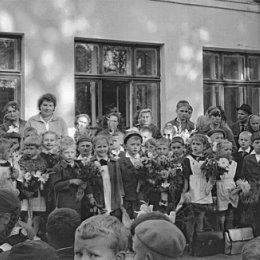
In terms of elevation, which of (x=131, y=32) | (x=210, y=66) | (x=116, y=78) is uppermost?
(x=131, y=32)

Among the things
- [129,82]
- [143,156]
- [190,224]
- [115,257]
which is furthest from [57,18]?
[115,257]

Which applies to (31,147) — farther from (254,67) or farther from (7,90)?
(254,67)

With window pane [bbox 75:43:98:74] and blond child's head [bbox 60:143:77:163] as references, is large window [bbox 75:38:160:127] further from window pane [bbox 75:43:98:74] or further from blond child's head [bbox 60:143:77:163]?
blond child's head [bbox 60:143:77:163]

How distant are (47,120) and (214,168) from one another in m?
2.42

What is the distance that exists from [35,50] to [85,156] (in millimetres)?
3747

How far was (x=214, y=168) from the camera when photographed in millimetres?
7473

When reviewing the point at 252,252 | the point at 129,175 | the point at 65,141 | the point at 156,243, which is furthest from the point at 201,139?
the point at 156,243

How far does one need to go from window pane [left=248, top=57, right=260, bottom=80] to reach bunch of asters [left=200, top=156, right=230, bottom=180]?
5.87 m

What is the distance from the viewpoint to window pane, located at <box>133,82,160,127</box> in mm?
11844

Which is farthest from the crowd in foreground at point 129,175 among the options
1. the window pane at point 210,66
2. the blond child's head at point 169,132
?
the window pane at point 210,66

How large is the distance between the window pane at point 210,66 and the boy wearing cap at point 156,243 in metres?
9.70

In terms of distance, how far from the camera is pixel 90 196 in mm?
7055

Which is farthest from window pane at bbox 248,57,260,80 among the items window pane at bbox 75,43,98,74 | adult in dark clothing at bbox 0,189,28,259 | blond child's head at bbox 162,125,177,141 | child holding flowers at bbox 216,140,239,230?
adult in dark clothing at bbox 0,189,28,259

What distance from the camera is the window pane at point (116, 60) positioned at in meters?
11.5
